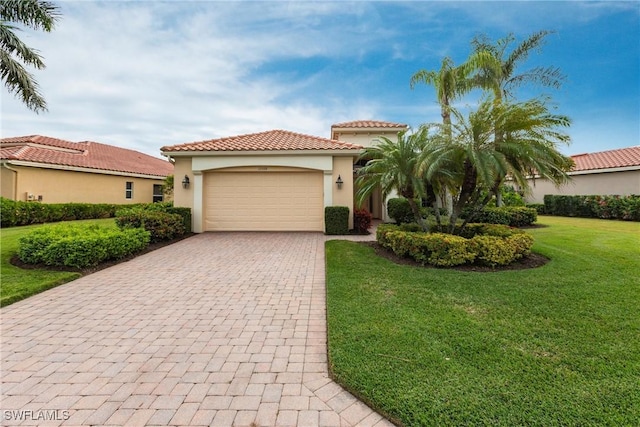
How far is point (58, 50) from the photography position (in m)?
11.7

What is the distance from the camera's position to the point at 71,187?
16.2m

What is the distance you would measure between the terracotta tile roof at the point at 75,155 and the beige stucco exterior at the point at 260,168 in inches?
376

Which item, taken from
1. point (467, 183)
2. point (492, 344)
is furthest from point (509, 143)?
point (492, 344)

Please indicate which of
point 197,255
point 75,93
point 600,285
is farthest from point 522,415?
point 75,93

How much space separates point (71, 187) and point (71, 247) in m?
13.5

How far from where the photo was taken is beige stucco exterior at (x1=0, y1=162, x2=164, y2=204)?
14016mm

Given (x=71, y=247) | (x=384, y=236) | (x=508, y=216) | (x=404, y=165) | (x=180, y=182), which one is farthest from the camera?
(x=508, y=216)

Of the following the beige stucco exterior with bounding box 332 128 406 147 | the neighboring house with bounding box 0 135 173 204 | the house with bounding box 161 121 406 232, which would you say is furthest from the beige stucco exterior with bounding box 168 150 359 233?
the neighboring house with bounding box 0 135 173 204

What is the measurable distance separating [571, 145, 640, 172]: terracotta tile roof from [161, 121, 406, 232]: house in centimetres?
1500

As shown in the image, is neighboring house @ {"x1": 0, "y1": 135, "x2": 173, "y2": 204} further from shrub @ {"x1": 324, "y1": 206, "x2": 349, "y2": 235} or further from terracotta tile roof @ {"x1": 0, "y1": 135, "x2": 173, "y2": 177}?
shrub @ {"x1": 324, "y1": 206, "x2": 349, "y2": 235}

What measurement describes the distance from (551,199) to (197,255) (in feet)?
71.6

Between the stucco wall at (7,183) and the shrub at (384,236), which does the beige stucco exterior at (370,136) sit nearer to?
the shrub at (384,236)

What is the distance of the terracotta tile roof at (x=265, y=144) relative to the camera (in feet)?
38.4

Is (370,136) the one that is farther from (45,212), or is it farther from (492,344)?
(45,212)
